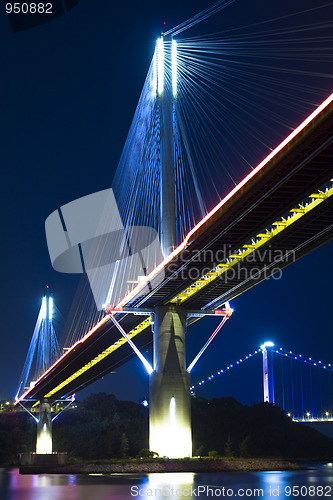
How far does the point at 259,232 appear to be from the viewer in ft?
104

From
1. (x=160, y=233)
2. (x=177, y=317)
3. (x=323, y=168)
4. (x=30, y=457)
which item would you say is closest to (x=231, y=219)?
(x=323, y=168)

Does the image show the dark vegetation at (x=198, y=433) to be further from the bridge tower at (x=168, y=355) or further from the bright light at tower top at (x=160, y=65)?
the bright light at tower top at (x=160, y=65)

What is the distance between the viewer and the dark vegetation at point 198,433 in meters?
85.2

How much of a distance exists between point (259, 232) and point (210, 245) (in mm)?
2259

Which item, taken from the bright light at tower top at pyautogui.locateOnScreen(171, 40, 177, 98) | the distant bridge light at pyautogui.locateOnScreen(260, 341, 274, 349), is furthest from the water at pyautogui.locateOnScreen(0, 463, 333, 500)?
the distant bridge light at pyautogui.locateOnScreen(260, 341, 274, 349)

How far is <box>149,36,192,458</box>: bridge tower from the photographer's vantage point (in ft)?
125

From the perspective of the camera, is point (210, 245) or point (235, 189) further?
point (210, 245)

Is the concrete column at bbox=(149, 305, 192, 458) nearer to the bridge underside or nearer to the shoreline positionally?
the shoreline

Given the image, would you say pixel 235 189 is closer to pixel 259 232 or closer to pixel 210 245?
pixel 259 232

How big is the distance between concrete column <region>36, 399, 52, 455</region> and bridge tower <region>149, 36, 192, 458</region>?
51125mm

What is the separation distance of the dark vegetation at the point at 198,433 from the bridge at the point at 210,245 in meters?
34.2

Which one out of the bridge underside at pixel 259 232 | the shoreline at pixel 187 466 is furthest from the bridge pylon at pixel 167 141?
the shoreline at pixel 187 466

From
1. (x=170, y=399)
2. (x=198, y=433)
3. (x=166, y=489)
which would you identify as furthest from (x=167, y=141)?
(x=198, y=433)

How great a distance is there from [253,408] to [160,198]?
185 feet
